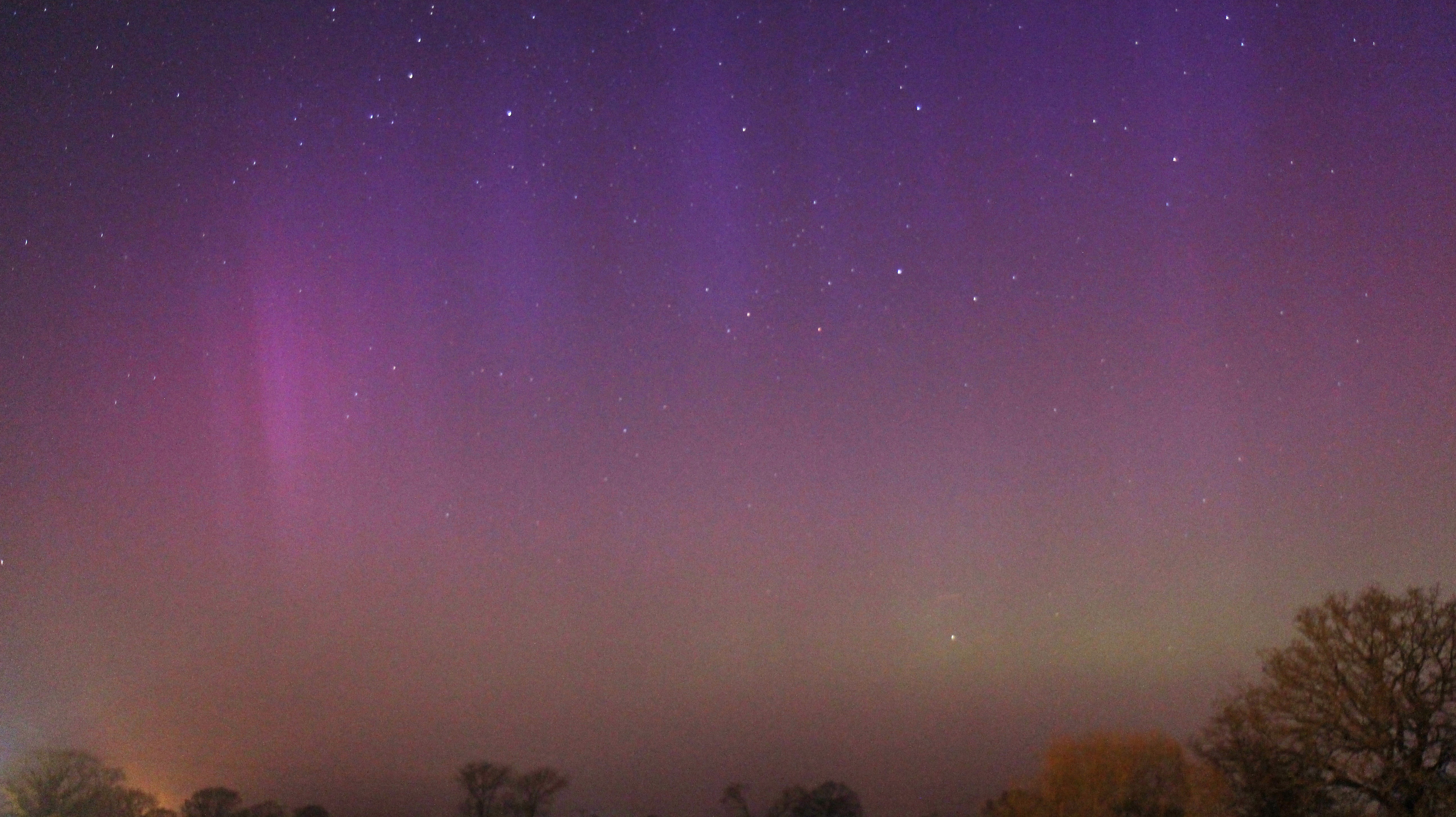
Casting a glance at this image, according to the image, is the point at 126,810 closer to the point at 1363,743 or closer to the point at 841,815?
the point at 841,815

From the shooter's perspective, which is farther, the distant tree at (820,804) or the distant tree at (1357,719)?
the distant tree at (820,804)

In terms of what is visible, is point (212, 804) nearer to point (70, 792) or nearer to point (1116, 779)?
point (70, 792)

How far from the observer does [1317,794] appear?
21844mm

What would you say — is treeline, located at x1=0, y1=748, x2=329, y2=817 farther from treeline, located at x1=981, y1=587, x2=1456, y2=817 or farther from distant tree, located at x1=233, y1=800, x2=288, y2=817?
treeline, located at x1=981, y1=587, x2=1456, y2=817

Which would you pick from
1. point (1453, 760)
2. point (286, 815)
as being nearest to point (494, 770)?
point (286, 815)

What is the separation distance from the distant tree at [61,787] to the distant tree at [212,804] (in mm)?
3689

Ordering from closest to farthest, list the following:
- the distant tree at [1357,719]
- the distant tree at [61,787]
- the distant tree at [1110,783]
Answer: the distant tree at [1357,719] < the distant tree at [1110,783] < the distant tree at [61,787]

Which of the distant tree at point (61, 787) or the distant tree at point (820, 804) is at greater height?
the distant tree at point (61, 787)

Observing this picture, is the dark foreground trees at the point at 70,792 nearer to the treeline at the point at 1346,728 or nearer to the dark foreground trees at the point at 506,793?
the dark foreground trees at the point at 506,793

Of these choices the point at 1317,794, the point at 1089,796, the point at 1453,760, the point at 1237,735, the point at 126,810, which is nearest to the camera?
the point at 1453,760

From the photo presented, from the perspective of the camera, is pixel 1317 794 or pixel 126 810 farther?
pixel 126 810

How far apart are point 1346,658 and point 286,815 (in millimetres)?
55038

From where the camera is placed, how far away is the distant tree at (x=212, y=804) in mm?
60812

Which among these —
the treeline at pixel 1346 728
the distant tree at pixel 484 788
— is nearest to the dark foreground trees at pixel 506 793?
the distant tree at pixel 484 788
